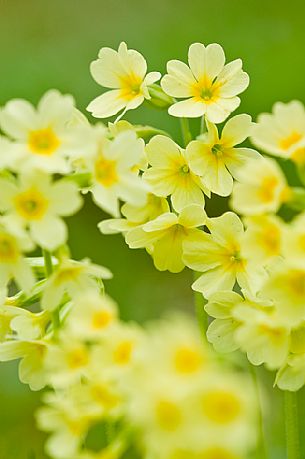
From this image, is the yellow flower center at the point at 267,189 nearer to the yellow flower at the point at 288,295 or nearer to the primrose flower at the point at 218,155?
the yellow flower at the point at 288,295

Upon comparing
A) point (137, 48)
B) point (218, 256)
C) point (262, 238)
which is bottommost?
point (137, 48)

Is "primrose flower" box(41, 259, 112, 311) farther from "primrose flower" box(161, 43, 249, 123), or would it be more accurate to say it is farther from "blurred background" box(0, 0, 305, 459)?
"blurred background" box(0, 0, 305, 459)

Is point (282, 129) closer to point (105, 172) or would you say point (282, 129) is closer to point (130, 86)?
point (105, 172)

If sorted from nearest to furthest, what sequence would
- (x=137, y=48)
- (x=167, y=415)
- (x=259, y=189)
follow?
1. (x=167, y=415)
2. (x=259, y=189)
3. (x=137, y=48)

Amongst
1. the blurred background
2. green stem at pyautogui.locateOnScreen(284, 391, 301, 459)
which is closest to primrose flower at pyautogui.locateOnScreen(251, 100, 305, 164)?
green stem at pyautogui.locateOnScreen(284, 391, 301, 459)

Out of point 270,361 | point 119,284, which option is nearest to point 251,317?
point 270,361

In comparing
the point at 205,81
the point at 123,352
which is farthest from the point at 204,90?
the point at 123,352

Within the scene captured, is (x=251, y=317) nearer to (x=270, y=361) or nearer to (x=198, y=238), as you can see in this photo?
(x=270, y=361)
